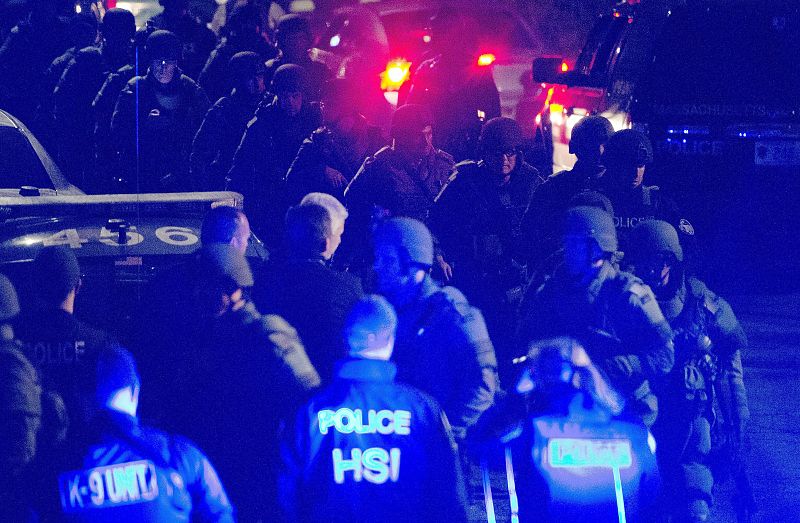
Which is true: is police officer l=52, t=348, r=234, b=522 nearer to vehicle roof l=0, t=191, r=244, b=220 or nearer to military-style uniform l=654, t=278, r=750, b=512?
vehicle roof l=0, t=191, r=244, b=220

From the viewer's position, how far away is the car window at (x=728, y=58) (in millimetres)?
9180

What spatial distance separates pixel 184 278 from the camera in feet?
18.2

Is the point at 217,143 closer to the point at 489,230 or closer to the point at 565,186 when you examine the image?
the point at 489,230

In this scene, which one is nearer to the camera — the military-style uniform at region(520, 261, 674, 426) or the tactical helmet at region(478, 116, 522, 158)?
the military-style uniform at region(520, 261, 674, 426)

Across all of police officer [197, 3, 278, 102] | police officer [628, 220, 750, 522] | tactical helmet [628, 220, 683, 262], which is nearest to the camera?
police officer [628, 220, 750, 522]

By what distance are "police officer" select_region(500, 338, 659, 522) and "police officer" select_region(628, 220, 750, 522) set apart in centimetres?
66

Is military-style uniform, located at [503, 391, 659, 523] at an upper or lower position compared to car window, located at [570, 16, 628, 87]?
lower

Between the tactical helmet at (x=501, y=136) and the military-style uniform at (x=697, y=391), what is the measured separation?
1.81m

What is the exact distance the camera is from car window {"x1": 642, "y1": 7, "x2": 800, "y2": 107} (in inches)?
361

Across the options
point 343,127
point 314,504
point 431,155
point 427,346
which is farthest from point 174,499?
point 343,127

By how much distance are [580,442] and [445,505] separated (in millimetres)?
653

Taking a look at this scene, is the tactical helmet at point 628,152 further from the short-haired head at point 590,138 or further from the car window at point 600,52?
the car window at point 600,52

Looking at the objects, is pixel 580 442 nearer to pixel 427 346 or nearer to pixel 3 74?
pixel 427 346

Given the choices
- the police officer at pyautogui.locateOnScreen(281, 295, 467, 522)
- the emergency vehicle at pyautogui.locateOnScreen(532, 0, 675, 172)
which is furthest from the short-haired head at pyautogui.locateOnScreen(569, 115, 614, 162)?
the police officer at pyautogui.locateOnScreen(281, 295, 467, 522)
